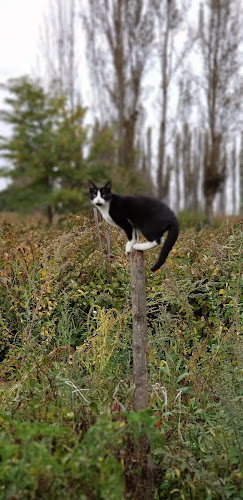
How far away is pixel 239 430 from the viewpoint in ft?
7.86

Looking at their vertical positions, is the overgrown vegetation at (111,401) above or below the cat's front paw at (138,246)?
below

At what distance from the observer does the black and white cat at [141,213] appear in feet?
6.79

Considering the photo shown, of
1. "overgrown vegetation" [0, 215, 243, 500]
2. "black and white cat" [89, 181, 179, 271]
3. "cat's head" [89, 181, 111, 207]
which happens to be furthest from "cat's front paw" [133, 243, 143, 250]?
"overgrown vegetation" [0, 215, 243, 500]

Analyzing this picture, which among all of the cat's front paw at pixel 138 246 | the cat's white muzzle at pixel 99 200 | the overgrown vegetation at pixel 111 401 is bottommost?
the overgrown vegetation at pixel 111 401

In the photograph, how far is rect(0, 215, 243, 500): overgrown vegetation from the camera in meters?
1.69

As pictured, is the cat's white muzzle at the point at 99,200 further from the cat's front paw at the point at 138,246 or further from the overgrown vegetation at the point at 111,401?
the overgrown vegetation at the point at 111,401

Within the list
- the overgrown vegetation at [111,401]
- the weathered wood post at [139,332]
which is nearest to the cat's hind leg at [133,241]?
the weathered wood post at [139,332]

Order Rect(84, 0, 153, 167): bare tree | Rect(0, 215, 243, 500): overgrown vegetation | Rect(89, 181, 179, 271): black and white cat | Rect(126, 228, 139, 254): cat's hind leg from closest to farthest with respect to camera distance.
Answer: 1. Rect(0, 215, 243, 500): overgrown vegetation
2. Rect(89, 181, 179, 271): black and white cat
3. Rect(126, 228, 139, 254): cat's hind leg
4. Rect(84, 0, 153, 167): bare tree

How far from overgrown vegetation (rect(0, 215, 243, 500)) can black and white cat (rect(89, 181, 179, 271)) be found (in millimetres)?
756

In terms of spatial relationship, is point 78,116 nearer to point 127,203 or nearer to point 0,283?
point 0,283

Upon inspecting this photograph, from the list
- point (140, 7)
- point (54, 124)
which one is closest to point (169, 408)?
point (54, 124)

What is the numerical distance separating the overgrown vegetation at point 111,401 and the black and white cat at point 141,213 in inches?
29.7

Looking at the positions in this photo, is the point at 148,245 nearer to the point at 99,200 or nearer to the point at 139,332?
the point at 99,200

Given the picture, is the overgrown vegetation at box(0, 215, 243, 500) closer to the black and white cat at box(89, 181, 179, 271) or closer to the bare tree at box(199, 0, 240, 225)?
the black and white cat at box(89, 181, 179, 271)
